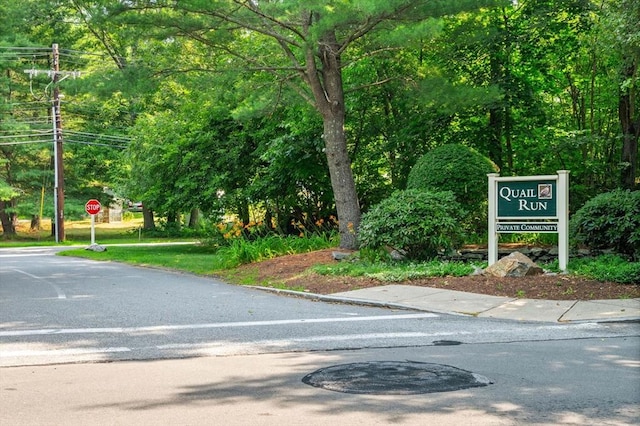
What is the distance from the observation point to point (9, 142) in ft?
143

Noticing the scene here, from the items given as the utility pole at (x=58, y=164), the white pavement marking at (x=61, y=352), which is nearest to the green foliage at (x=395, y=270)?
the white pavement marking at (x=61, y=352)

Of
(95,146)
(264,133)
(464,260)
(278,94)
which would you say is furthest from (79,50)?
(464,260)

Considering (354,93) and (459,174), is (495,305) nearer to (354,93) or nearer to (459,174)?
(459,174)

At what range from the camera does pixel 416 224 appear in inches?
613

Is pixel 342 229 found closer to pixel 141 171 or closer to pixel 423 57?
pixel 423 57

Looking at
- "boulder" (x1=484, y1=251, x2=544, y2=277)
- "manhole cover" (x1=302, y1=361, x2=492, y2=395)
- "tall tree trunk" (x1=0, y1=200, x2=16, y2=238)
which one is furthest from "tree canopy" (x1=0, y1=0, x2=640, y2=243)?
"tall tree trunk" (x1=0, y1=200, x2=16, y2=238)

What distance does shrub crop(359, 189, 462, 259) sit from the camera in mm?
15445

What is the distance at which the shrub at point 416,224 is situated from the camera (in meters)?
15.4

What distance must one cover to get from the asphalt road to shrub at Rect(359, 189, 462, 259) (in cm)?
335

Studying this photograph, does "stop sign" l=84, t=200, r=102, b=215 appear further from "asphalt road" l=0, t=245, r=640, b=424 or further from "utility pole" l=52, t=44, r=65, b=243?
"asphalt road" l=0, t=245, r=640, b=424

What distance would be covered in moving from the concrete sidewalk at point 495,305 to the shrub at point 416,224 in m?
2.26

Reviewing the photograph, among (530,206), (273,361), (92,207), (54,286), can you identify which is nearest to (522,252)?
(530,206)

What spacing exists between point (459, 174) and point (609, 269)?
197 inches

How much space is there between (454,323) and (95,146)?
1535 inches
